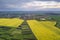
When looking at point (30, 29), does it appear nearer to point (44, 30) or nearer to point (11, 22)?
point (44, 30)

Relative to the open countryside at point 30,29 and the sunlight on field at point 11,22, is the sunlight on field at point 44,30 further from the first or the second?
the sunlight on field at point 11,22

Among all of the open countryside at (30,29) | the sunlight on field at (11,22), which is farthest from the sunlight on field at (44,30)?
the sunlight on field at (11,22)

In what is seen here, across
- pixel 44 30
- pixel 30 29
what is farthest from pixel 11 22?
pixel 44 30

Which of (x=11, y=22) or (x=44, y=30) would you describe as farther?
(x=11, y=22)

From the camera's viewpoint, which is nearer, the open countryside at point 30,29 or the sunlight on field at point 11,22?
the open countryside at point 30,29

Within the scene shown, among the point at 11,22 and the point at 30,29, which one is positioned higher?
the point at 11,22

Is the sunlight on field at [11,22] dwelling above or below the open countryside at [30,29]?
above
